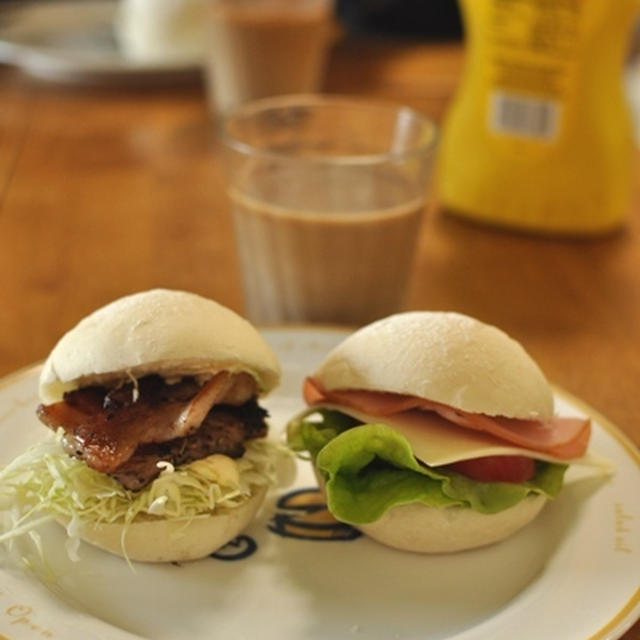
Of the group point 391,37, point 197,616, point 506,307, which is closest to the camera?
point 197,616

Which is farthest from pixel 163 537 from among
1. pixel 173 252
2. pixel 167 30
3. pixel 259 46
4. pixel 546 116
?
pixel 167 30

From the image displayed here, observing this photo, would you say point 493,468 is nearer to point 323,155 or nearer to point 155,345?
point 155,345

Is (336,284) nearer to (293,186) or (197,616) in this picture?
(293,186)

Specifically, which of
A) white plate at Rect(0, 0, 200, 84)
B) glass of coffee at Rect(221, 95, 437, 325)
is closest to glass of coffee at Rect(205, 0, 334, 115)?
white plate at Rect(0, 0, 200, 84)

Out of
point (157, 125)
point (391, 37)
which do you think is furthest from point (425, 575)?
point (391, 37)

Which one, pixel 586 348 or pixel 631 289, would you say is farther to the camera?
pixel 631 289

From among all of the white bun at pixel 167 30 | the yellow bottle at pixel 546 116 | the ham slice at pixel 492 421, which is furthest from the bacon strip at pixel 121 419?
the white bun at pixel 167 30

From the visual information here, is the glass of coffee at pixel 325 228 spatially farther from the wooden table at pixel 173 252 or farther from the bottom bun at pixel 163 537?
the bottom bun at pixel 163 537
